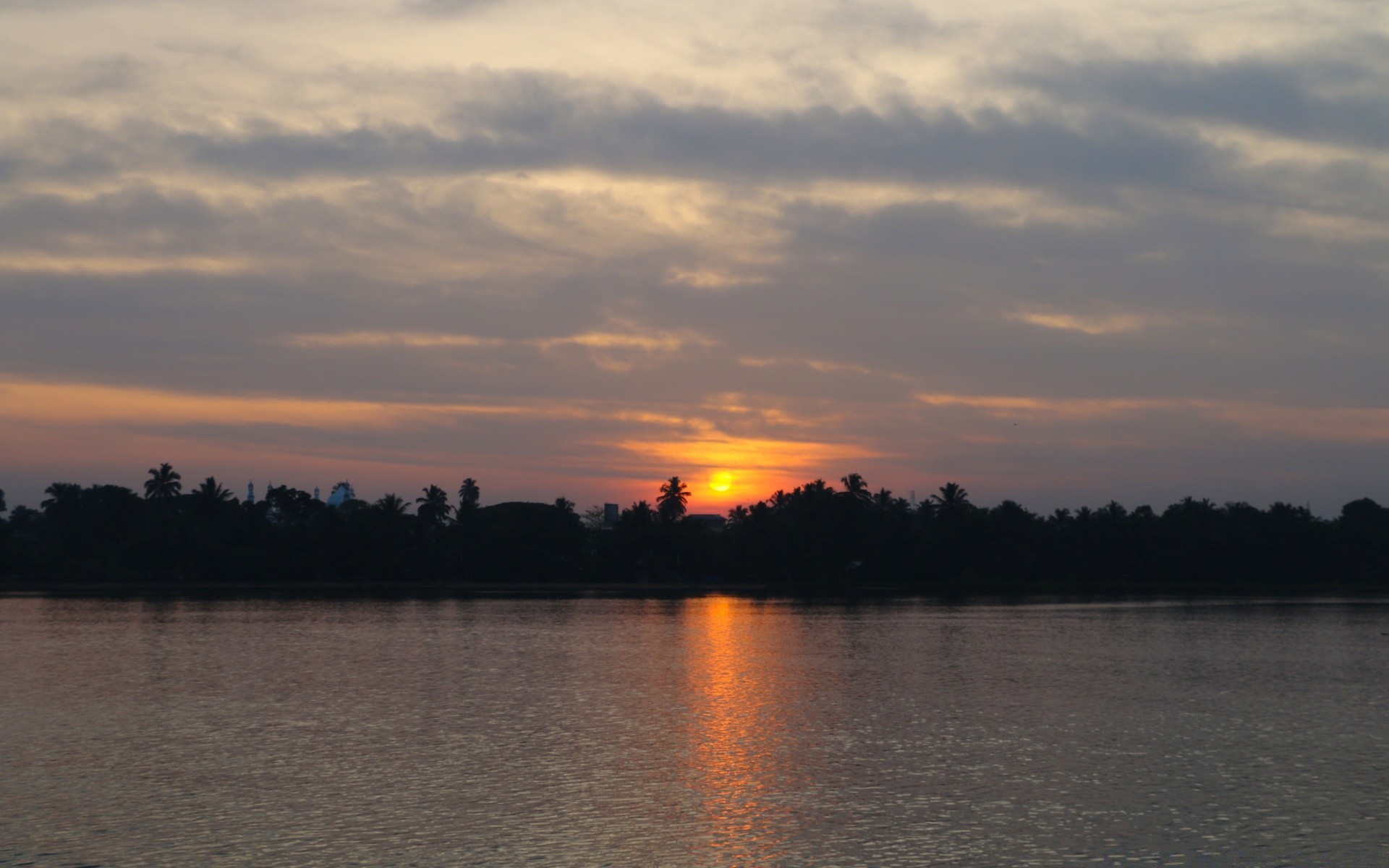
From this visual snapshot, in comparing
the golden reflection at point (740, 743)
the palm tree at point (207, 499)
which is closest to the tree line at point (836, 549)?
the palm tree at point (207, 499)

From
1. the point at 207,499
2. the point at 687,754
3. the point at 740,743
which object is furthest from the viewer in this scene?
the point at 207,499

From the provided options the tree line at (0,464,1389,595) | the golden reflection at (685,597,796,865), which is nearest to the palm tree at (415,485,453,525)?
the tree line at (0,464,1389,595)

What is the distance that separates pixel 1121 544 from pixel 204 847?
14985 centimetres

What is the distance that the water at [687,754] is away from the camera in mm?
22984

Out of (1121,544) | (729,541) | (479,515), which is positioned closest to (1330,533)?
(1121,544)

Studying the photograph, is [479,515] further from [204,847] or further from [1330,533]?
[204,847]

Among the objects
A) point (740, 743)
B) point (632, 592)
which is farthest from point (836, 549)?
point (740, 743)

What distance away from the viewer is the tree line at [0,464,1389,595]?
150375mm

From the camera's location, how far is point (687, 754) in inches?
1282

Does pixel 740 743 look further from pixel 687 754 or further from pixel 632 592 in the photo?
pixel 632 592

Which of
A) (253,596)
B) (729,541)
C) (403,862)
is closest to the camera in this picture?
(403,862)

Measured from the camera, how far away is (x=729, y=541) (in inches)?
6309

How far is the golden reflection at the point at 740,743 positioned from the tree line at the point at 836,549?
82.3m

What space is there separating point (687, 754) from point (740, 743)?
2.56 meters
